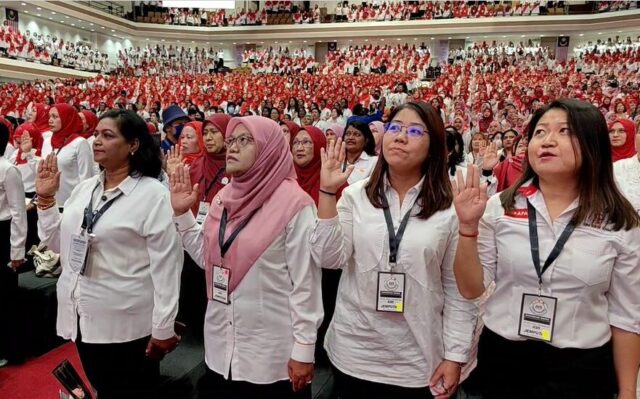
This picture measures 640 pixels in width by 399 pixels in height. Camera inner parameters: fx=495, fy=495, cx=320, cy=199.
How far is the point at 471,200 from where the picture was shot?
1.31 meters

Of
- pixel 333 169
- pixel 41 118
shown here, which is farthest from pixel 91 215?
pixel 41 118

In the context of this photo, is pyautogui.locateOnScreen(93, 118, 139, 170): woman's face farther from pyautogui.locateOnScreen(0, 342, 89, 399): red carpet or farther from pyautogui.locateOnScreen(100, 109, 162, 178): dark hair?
pyautogui.locateOnScreen(0, 342, 89, 399): red carpet

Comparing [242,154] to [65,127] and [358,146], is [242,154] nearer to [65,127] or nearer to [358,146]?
[358,146]

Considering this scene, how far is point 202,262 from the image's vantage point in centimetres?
184

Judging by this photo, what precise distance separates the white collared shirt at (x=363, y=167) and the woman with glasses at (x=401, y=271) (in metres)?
2.03

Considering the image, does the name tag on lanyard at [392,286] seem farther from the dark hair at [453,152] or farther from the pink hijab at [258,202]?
the dark hair at [453,152]

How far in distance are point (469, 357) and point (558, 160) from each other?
24.8 inches

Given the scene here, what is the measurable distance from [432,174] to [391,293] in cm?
39

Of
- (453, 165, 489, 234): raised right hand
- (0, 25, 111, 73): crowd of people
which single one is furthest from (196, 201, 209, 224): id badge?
(0, 25, 111, 73): crowd of people

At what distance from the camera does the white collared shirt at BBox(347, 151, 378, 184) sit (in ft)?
11.8

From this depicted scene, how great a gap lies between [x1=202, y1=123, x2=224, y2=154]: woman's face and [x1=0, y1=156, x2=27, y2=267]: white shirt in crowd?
104 cm

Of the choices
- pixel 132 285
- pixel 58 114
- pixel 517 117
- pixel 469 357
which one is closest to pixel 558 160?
pixel 469 357

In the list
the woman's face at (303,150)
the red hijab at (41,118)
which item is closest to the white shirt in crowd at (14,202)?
the woman's face at (303,150)

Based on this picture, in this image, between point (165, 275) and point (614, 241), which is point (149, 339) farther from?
point (614, 241)
